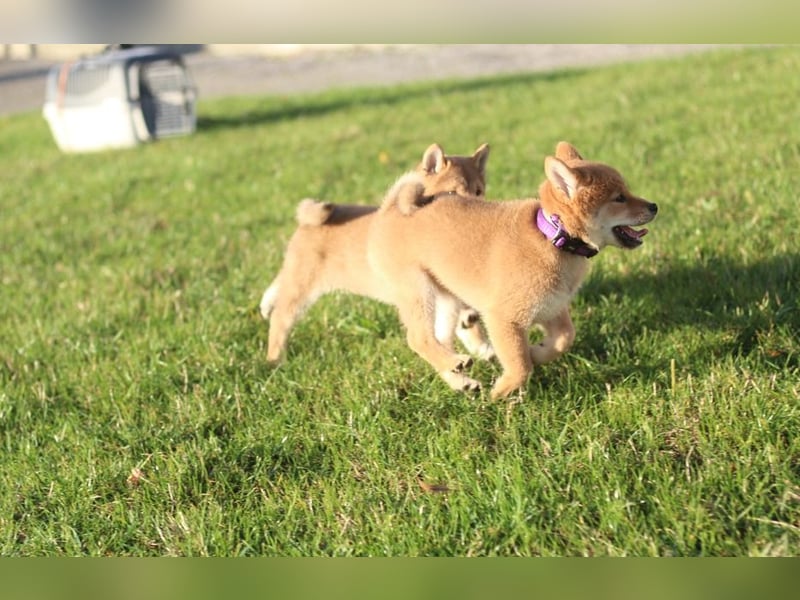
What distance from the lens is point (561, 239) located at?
367cm

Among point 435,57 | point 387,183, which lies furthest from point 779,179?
point 435,57

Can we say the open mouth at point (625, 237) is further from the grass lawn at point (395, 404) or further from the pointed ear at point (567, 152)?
the grass lawn at point (395, 404)

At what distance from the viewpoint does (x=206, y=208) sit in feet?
27.3

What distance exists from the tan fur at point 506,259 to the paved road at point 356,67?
13794mm

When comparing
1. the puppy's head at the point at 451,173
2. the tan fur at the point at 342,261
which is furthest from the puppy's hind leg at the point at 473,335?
the puppy's head at the point at 451,173

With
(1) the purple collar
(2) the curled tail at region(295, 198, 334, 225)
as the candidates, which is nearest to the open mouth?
(1) the purple collar

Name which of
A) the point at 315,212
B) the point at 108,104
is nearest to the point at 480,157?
the point at 315,212

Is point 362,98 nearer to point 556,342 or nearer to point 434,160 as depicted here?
point 434,160

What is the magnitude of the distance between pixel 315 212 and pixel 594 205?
5.25 ft

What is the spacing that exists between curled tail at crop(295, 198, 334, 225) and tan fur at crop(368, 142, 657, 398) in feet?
1.55

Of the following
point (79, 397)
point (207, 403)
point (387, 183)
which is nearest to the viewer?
point (207, 403)

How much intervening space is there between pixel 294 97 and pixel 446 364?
44.9 feet
